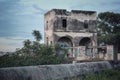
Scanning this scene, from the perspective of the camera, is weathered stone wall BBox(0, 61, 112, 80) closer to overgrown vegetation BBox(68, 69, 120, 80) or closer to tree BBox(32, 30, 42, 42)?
overgrown vegetation BBox(68, 69, 120, 80)

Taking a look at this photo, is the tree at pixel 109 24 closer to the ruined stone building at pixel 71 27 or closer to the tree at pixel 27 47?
the ruined stone building at pixel 71 27

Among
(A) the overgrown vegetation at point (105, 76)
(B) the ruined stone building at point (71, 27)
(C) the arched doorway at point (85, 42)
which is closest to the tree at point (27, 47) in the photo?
(B) the ruined stone building at point (71, 27)

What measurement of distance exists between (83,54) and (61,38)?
529cm

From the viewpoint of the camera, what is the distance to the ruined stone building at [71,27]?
29234 millimetres

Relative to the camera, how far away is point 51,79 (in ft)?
8.90

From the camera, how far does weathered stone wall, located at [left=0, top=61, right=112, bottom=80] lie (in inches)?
90.0

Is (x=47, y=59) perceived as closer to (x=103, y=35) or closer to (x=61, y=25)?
(x=61, y=25)

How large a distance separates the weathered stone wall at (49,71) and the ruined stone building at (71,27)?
24877 millimetres

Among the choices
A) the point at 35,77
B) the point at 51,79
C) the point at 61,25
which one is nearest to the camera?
the point at 35,77

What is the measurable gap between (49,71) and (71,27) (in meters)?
27.3

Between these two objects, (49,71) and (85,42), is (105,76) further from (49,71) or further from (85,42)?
(85,42)

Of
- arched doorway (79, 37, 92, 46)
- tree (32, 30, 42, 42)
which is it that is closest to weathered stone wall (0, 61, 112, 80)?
arched doorway (79, 37, 92, 46)

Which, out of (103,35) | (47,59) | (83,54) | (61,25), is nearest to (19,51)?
(47,59)

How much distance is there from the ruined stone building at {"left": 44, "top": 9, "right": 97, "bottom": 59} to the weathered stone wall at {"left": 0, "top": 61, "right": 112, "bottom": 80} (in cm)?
2488
